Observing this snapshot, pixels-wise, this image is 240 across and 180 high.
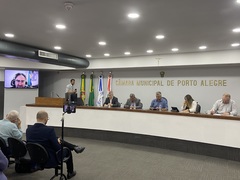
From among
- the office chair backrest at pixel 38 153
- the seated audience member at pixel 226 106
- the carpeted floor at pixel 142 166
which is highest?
the seated audience member at pixel 226 106

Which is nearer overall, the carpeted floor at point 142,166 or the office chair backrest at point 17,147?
the office chair backrest at point 17,147

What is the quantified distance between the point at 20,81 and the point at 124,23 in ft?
21.0

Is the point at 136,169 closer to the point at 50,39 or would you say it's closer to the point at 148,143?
the point at 148,143

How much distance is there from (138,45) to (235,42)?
2.46m

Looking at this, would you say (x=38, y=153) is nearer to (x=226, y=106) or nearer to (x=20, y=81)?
(x=226, y=106)

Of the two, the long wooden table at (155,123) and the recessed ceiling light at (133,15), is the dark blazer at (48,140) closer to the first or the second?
the recessed ceiling light at (133,15)

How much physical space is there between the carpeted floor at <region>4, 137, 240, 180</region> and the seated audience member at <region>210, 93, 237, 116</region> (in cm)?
116

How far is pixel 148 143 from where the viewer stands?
5.97 m

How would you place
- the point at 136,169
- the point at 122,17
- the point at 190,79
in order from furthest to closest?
1. the point at 190,79
2. the point at 136,169
3. the point at 122,17

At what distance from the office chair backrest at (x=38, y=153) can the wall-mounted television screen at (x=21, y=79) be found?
6.47 metres

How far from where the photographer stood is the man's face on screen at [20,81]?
8812 mm

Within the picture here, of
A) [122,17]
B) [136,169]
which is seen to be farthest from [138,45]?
[136,169]

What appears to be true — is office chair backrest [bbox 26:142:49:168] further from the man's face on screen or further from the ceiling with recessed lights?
the man's face on screen

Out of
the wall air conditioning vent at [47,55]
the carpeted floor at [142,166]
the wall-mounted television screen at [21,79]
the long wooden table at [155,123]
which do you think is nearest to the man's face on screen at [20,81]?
the wall-mounted television screen at [21,79]
